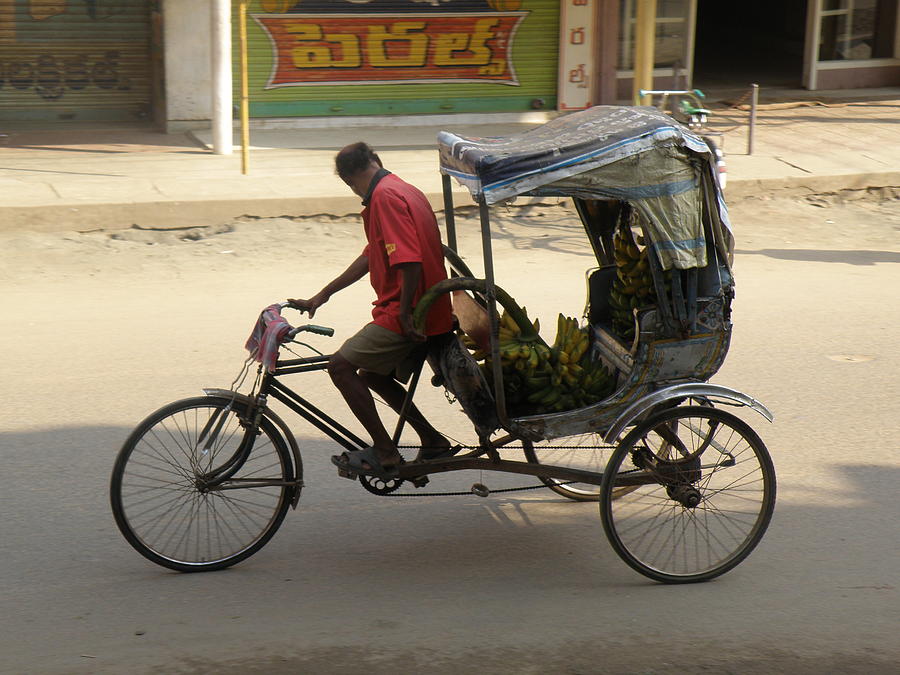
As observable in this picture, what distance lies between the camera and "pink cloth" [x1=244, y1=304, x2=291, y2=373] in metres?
4.19

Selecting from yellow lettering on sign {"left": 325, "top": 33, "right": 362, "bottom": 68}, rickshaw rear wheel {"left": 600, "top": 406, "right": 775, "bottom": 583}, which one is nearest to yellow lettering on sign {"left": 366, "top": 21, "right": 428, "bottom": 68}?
yellow lettering on sign {"left": 325, "top": 33, "right": 362, "bottom": 68}

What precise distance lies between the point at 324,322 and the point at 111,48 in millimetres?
8843

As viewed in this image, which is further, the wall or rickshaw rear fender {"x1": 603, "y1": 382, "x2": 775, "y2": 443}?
the wall

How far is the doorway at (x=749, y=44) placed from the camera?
18.7 meters

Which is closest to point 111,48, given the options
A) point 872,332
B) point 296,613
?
point 872,332

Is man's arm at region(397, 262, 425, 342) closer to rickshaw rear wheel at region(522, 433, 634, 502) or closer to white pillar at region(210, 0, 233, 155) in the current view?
rickshaw rear wheel at region(522, 433, 634, 502)

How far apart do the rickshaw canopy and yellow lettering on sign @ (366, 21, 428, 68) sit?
1065cm

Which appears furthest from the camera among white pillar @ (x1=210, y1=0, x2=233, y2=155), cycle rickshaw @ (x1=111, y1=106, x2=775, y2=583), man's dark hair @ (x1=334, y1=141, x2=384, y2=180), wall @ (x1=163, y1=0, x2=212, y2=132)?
wall @ (x1=163, y1=0, x2=212, y2=132)

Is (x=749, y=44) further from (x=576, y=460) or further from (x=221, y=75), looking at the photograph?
(x=576, y=460)

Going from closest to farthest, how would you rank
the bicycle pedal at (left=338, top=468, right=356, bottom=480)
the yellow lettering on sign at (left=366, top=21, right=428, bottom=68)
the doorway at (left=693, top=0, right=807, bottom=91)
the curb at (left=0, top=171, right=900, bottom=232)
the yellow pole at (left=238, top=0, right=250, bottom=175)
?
the bicycle pedal at (left=338, top=468, right=356, bottom=480), the curb at (left=0, top=171, right=900, bottom=232), the yellow pole at (left=238, top=0, right=250, bottom=175), the yellow lettering on sign at (left=366, top=21, right=428, bottom=68), the doorway at (left=693, top=0, right=807, bottom=91)

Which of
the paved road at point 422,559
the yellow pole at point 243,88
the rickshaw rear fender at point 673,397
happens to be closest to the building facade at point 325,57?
the yellow pole at point 243,88

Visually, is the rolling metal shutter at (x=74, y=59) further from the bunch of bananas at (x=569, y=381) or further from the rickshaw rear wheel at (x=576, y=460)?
the bunch of bananas at (x=569, y=381)

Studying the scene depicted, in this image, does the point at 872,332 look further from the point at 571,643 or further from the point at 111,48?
the point at 111,48

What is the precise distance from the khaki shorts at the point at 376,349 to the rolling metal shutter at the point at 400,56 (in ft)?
34.1
